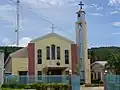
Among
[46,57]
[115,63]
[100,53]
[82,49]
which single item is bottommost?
[115,63]

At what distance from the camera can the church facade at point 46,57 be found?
49.5 m

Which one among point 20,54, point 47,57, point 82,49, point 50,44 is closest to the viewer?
point 50,44

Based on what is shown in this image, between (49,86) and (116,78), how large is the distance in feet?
29.7

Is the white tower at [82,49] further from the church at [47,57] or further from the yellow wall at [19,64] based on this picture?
the yellow wall at [19,64]

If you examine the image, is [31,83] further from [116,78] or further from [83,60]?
[83,60]

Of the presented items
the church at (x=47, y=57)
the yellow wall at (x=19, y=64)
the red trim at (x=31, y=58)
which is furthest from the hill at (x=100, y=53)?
the yellow wall at (x=19, y=64)

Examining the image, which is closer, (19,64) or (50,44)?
(19,64)

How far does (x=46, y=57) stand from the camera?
5062 cm

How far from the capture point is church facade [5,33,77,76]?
162 ft

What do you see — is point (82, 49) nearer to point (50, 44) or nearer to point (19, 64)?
point (50, 44)

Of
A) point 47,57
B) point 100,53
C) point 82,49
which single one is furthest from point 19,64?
point 100,53

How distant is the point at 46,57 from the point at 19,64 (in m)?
4.27

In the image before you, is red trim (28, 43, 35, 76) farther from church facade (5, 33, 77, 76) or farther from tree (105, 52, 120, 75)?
tree (105, 52, 120, 75)

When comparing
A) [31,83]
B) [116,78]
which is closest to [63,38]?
[31,83]
